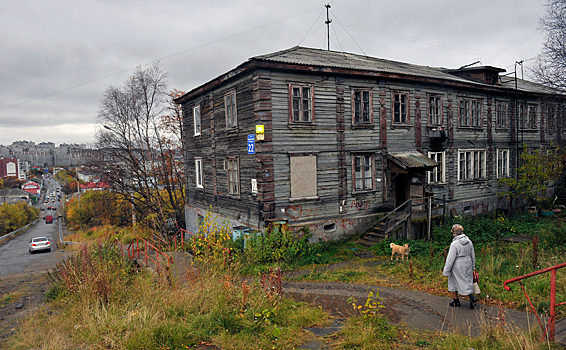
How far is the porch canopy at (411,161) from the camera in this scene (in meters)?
15.2

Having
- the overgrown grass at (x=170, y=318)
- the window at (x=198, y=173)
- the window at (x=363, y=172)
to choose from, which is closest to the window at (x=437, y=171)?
the window at (x=363, y=172)

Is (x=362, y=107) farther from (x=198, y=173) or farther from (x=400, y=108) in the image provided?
(x=198, y=173)

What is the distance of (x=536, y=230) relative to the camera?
16156mm

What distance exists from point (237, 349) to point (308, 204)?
9112mm

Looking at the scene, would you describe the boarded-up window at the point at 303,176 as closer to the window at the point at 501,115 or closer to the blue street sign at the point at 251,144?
the blue street sign at the point at 251,144

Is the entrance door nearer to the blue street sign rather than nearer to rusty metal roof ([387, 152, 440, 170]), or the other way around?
rusty metal roof ([387, 152, 440, 170])

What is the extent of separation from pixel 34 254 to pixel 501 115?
121 feet

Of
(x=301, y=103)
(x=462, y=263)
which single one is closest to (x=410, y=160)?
(x=301, y=103)

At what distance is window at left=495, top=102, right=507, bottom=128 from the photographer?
21188 millimetres

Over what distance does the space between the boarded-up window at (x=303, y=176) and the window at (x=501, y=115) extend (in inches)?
560

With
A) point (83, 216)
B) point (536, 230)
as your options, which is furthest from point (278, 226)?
point (83, 216)

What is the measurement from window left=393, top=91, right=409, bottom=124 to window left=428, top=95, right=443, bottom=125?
1787 mm

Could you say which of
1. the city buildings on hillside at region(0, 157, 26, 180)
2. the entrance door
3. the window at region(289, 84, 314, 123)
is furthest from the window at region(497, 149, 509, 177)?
the city buildings on hillside at region(0, 157, 26, 180)

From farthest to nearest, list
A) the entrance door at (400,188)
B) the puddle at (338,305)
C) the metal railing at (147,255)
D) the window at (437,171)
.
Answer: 1. the window at (437,171)
2. the entrance door at (400,188)
3. the metal railing at (147,255)
4. the puddle at (338,305)
